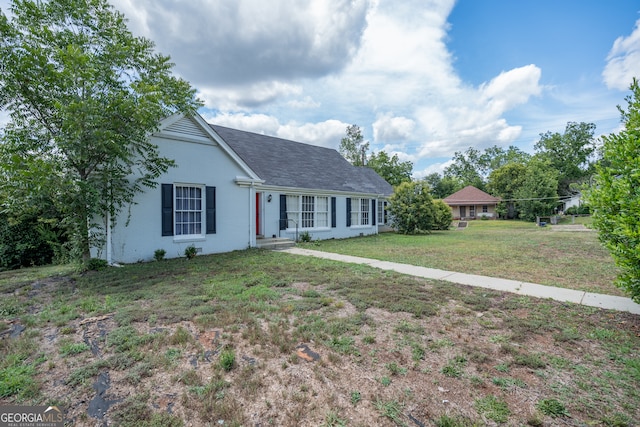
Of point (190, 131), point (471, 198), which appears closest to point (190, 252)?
point (190, 131)

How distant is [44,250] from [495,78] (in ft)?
75.6

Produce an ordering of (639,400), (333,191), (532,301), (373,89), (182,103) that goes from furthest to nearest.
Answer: (373,89)
(333,191)
(182,103)
(532,301)
(639,400)

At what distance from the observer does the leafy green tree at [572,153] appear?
4550 cm

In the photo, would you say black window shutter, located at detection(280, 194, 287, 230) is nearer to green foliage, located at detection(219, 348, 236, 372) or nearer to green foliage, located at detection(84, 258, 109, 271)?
green foliage, located at detection(84, 258, 109, 271)

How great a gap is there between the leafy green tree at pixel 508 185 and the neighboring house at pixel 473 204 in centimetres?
90

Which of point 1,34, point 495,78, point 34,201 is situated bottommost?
point 34,201

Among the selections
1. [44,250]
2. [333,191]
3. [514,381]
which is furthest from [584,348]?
[44,250]

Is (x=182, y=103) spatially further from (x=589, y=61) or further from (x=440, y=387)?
(x=589, y=61)

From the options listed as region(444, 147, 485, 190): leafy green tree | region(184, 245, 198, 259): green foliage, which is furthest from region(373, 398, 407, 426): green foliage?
region(444, 147, 485, 190): leafy green tree

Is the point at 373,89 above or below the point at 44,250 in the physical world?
above

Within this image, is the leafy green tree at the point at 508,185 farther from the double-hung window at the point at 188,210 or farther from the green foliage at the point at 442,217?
the double-hung window at the point at 188,210

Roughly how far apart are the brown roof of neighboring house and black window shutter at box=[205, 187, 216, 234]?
36.4 meters

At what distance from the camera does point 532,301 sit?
5297 mm

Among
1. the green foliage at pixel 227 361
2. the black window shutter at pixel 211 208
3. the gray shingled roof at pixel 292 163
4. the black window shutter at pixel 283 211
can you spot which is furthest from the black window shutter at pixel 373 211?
the green foliage at pixel 227 361
